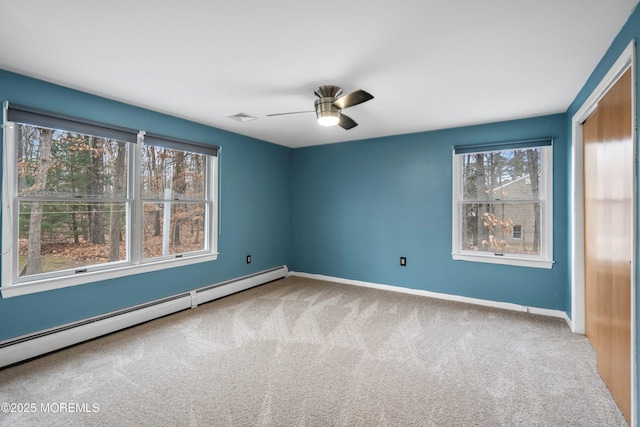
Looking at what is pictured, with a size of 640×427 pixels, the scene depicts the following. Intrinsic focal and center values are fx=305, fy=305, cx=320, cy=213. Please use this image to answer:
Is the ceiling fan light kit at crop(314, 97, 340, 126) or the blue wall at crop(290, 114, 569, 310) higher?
the ceiling fan light kit at crop(314, 97, 340, 126)

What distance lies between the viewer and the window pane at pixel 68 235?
8.82 ft

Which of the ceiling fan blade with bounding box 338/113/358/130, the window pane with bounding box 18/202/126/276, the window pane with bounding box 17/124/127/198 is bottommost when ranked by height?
the window pane with bounding box 18/202/126/276

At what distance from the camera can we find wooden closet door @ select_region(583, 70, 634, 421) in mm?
1886

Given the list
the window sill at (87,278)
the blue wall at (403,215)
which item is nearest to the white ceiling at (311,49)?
the blue wall at (403,215)

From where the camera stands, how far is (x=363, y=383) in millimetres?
2250

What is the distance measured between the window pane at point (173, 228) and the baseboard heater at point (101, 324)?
1.93 feet

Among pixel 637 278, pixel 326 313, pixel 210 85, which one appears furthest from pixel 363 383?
pixel 210 85

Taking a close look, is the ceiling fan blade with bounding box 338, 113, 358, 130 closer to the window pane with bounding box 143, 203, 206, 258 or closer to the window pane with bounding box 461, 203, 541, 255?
the window pane with bounding box 461, 203, 541, 255

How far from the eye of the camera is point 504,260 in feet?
12.7

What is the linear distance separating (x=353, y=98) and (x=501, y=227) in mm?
2812

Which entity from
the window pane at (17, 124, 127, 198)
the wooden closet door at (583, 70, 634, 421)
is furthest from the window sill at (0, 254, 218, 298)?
the wooden closet door at (583, 70, 634, 421)

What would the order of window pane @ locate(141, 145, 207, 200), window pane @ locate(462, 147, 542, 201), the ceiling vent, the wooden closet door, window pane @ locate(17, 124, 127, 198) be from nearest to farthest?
the wooden closet door
window pane @ locate(17, 124, 127, 198)
window pane @ locate(141, 145, 207, 200)
the ceiling vent
window pane @ locate(462, 147, 542, 201)

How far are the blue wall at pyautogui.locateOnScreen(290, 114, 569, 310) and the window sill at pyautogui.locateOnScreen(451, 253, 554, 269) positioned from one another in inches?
2.4

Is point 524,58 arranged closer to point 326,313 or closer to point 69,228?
point 326,313
